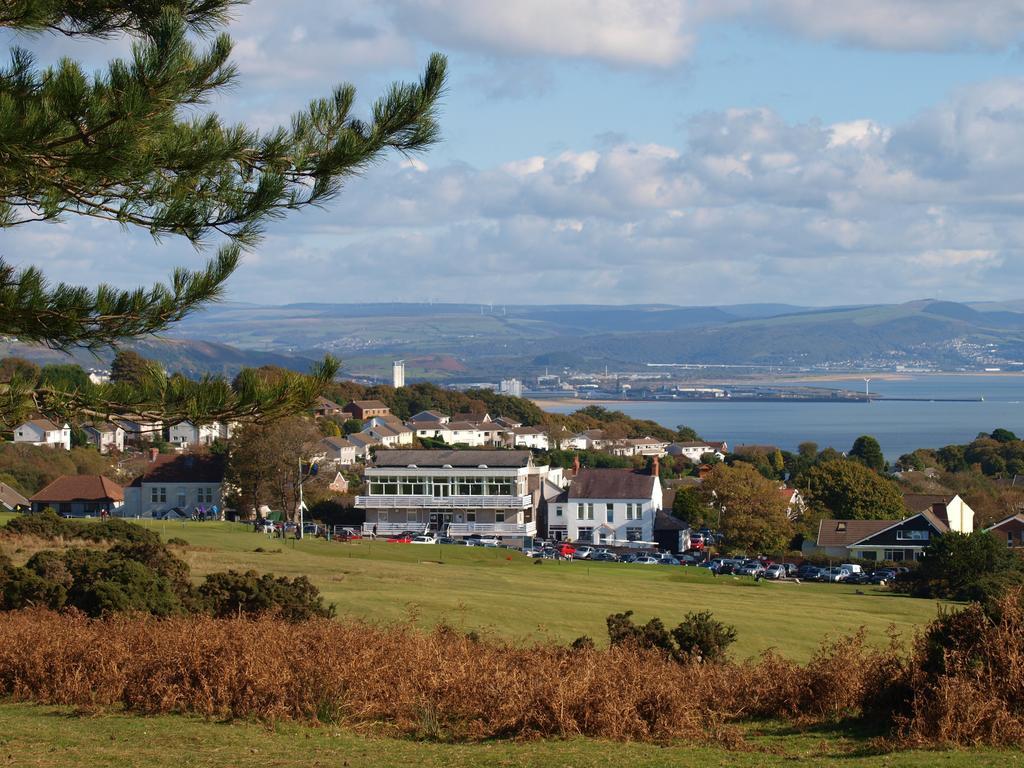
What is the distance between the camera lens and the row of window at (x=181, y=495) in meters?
56.4

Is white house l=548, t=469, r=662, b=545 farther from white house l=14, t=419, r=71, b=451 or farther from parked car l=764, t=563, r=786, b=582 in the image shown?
white house l=14, t=419, r=71, b=451

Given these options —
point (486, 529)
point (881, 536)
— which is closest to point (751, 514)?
point (881, 536)

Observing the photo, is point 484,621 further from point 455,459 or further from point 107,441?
point 107,441

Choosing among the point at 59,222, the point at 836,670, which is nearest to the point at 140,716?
the point at 59,222

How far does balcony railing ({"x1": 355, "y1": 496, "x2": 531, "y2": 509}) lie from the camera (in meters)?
54.1

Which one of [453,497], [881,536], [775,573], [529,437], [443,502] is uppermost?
[529,437]

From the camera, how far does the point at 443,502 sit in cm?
5456

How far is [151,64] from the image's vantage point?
30.3 ft

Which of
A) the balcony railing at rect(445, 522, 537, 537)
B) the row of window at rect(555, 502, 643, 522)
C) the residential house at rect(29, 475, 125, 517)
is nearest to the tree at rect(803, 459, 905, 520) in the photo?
the row of window at rect(555, 502, 643, 522)

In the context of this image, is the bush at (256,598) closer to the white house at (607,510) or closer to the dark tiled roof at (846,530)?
the dark tiled roof at (846,530)

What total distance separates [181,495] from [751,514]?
81.5ft

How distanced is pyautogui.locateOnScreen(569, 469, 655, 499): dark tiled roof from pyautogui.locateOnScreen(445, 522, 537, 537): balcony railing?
3243mm

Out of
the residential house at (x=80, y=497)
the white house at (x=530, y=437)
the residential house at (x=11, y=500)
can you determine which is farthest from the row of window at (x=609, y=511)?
the white house at (x=530, y=437)

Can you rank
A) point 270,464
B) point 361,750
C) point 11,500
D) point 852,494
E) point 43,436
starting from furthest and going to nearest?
point 43,436
point 852,494
point 11,500
point 270,464
point 361,750
